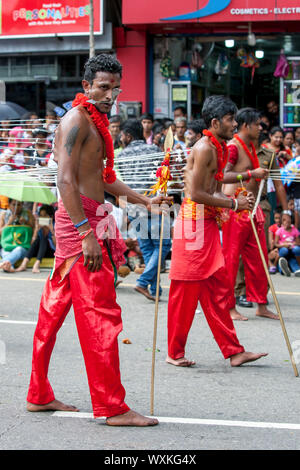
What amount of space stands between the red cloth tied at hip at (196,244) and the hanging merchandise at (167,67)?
1067cm

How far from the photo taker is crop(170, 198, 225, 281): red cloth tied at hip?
237 inches

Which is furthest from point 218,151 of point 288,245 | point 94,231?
point 288,245

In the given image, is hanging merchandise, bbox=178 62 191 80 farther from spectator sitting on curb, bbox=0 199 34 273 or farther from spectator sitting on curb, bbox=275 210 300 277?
spectator sitting on curb, bbox=275 210 300 277

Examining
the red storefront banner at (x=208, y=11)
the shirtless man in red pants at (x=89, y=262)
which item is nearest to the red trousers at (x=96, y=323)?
the shirtless man in red pants at (x=89, y=262)

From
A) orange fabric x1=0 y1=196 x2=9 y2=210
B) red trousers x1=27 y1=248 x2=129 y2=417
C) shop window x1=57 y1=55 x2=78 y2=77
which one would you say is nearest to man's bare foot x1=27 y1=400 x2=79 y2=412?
red trousers x1=27 y1=248 x2=129 y2=417

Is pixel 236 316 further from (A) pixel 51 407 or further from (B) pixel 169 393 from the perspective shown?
(A) pixel 51 407

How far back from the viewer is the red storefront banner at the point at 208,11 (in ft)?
48.5

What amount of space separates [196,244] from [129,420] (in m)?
1.93

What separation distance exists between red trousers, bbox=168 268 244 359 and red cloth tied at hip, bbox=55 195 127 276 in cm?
140

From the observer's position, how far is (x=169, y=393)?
208 inches

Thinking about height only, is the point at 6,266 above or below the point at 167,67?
below
